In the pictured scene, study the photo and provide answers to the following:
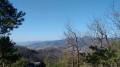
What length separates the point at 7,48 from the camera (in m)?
12.7

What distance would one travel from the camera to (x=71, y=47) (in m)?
12.2

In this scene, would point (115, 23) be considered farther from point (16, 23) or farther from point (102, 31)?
point (16, 23)

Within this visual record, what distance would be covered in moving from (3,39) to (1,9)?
7966mm

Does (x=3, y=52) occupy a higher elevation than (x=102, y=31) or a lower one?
lower

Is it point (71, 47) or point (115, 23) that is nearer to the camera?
point (115, 23)

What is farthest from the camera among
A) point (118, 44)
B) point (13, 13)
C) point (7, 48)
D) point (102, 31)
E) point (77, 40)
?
point (7, 48)

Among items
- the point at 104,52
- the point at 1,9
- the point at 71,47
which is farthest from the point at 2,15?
the point at 71,47

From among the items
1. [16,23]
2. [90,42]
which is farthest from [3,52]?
[90,42]

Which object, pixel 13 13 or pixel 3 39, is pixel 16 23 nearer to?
pixel 13 13

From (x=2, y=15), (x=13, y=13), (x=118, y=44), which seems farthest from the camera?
(x=118, y=44)

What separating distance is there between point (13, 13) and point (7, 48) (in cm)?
821

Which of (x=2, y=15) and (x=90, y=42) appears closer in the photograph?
(x=2, y=15)

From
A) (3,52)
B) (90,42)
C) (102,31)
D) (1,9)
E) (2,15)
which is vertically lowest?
(3,52)

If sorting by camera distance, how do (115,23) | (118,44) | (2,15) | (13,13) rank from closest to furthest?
(2,15)
(13,13)
(118,44)
(115,23)
